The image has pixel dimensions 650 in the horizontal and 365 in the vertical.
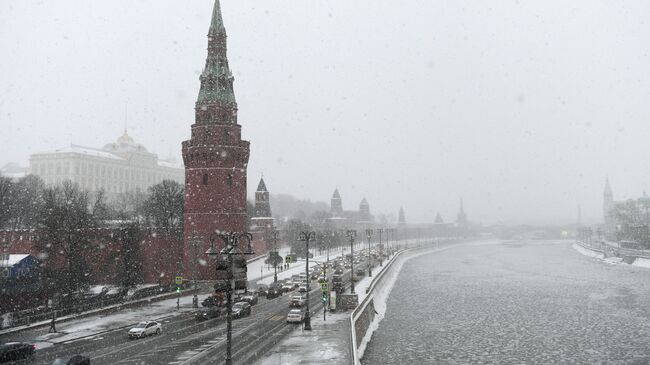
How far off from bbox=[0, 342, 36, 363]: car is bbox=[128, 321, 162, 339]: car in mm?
5570

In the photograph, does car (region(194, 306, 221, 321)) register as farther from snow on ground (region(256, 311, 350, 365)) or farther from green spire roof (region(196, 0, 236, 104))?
green spire roof (region(196, 0, 236, 104))

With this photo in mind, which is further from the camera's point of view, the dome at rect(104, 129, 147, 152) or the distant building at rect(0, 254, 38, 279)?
the dome at rect(104, 129, 147, 152)

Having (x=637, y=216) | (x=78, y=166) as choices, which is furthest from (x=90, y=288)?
(x=637, y=216)

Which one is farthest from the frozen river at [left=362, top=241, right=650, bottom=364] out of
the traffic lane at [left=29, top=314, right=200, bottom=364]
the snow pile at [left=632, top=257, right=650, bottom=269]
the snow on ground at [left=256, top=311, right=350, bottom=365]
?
the snow pile at [left=632, top=257, right=650, bottom=269]

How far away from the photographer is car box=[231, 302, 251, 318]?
125 feet

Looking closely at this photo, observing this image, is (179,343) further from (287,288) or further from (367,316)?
(287,288)

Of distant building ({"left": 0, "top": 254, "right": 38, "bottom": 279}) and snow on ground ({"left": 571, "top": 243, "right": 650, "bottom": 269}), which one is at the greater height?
distant building ({"left": 0, "top": 254, "right": 38, "bottom": 279})

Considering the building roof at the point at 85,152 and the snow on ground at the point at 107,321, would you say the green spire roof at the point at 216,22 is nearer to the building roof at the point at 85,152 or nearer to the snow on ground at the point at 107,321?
the snow on ground at the point at 107,321

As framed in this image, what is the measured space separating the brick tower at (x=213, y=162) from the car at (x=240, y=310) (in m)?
14.6

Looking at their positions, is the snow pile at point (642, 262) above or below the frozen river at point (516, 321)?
above

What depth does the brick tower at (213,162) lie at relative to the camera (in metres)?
53.8

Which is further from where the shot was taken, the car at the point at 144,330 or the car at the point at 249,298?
the car at the point at 249,298

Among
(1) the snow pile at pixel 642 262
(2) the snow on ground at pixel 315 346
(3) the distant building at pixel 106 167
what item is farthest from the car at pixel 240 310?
(3) the distant building at pixel 106 167

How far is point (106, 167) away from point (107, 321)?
10925 centimetres
